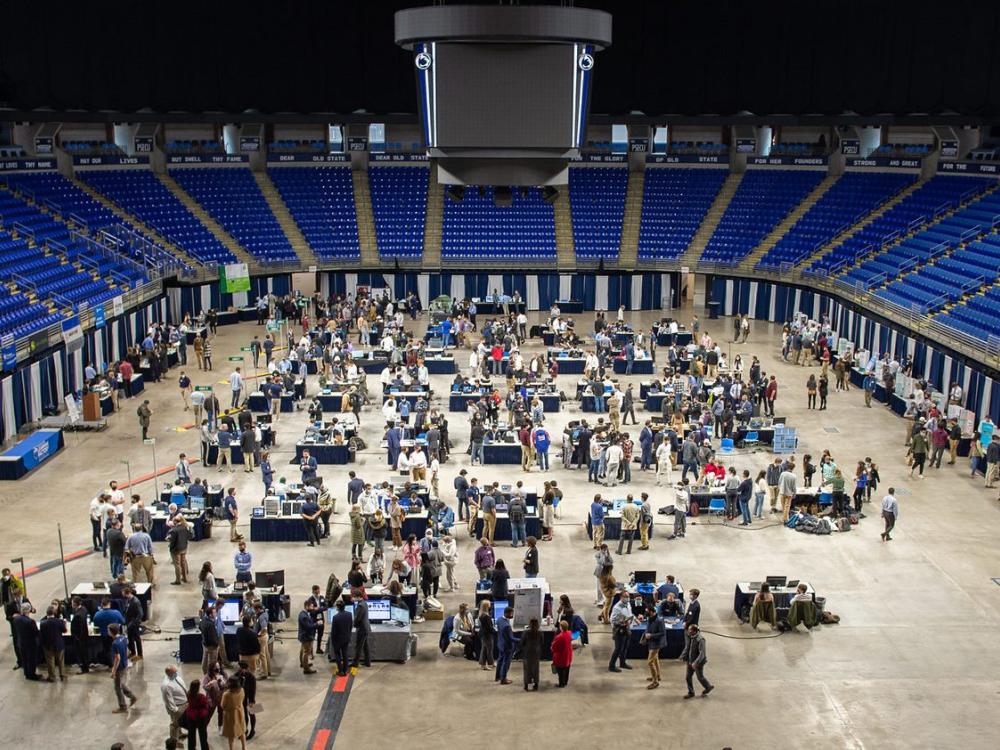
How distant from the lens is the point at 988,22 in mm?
41500

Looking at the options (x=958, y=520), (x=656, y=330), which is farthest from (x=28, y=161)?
(x=958, y=520)

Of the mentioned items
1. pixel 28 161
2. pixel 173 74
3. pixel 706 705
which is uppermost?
pixel 173 74

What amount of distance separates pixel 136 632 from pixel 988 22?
3532 centimetres

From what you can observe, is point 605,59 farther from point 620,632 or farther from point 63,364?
point 620,632

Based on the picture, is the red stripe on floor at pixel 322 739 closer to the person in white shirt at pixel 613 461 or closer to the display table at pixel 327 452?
the person in white shirt at pixel 613 461

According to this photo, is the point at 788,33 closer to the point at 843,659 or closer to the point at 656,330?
the point at 656,330

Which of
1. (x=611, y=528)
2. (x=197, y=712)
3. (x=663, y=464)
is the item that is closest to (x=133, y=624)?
(x=197, y=712)

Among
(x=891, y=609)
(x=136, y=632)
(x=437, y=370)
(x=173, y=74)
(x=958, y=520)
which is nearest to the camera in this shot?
(x=136, y=632)

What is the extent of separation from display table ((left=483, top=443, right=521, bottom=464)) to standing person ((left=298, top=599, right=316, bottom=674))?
36.7ft

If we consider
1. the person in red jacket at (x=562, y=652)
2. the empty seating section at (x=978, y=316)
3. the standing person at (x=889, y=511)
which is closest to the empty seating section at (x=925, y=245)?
the empty seating section at (x=978, y=316)

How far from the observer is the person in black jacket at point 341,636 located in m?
19.2

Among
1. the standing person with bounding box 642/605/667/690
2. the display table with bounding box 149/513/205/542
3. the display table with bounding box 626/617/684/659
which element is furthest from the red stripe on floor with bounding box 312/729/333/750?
the display table with bounding box 149/513/205/542

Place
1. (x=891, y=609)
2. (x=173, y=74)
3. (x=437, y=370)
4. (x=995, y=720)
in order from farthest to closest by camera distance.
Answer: (x=173, y=74)
(x=437, y=370)
(x=891, y=609)
(x=995, y=720)

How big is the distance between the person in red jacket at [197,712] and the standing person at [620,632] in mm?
6481
